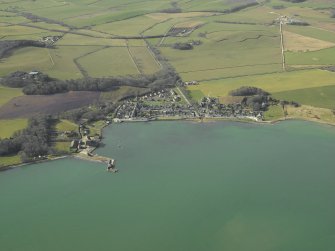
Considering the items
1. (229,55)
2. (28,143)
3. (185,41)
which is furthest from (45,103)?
(185,41)

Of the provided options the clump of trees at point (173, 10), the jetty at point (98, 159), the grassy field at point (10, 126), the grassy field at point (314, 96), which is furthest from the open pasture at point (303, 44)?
the grassy field at point (10, 126)

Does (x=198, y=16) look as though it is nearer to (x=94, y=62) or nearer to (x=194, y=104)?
(x=94, y=62)

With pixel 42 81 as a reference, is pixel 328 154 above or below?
below

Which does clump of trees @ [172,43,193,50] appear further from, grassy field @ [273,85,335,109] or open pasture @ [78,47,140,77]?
grassy field @ [273,85,335,109]

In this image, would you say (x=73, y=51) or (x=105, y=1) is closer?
(x=73, y=51)

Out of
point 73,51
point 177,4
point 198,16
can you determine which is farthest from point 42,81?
point 177,4

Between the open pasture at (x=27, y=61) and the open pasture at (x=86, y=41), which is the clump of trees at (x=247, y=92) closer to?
the open pasture at (x=27, y=61)

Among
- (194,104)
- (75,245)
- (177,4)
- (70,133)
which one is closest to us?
(75,245)

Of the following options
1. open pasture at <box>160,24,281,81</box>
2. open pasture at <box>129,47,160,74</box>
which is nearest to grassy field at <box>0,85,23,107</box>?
open pasture at <box>129,47,160,74</box>
